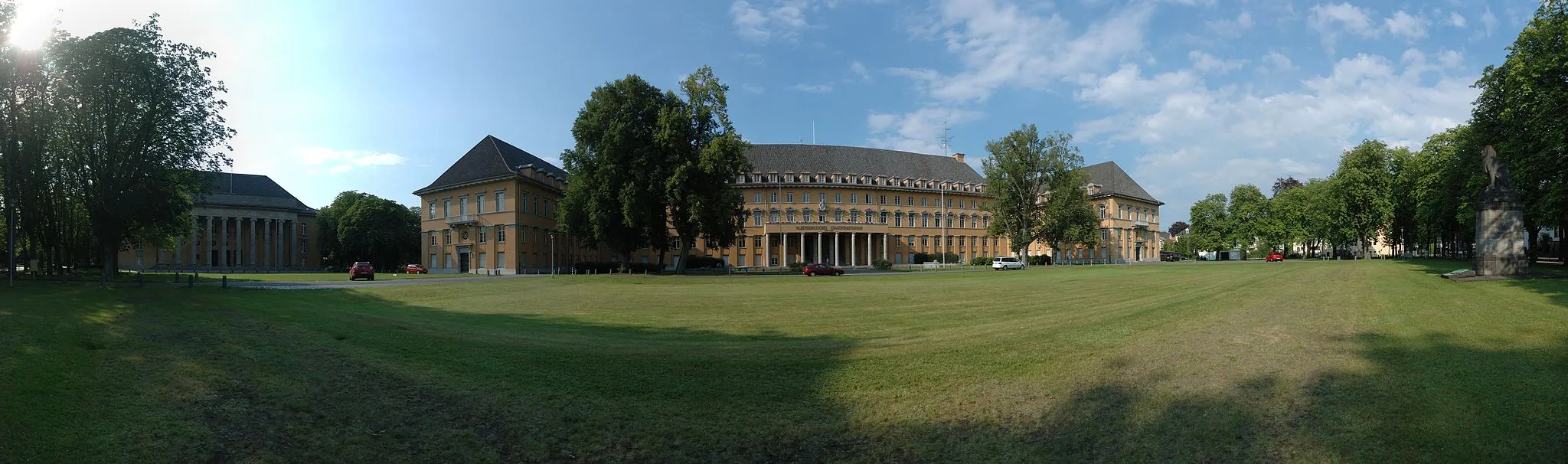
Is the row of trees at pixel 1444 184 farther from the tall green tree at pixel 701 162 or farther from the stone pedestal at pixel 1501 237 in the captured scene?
the tall green tree at pixel 701 162

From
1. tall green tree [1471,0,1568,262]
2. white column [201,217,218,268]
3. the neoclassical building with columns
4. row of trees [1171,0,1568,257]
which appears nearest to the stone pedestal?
row of trees [1171,0,1568,257]

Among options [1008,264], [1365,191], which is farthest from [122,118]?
[1365,191]

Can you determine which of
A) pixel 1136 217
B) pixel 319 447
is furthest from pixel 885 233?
pixel 319 447

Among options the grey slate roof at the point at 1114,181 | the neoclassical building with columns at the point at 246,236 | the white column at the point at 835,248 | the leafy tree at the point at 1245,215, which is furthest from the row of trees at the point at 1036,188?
the neoclassical building with columns at the point at 246,236

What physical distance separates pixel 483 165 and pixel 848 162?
51.6m

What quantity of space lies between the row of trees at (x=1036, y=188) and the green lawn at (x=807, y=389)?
2314 inches

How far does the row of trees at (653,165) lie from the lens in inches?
1730

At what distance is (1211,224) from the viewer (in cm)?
10656

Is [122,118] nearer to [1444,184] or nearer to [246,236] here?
[1444,184]

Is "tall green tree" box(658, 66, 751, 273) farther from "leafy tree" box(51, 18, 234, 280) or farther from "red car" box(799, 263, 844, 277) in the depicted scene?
"leafy tree" box(51, 18, 234, 280)

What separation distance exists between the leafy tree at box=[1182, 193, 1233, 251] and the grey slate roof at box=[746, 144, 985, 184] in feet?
118

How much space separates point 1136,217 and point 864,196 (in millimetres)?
46306

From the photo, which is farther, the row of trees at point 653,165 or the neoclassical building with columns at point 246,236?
the neoclassical building with columns at point 246,236

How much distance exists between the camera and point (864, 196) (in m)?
96.2
